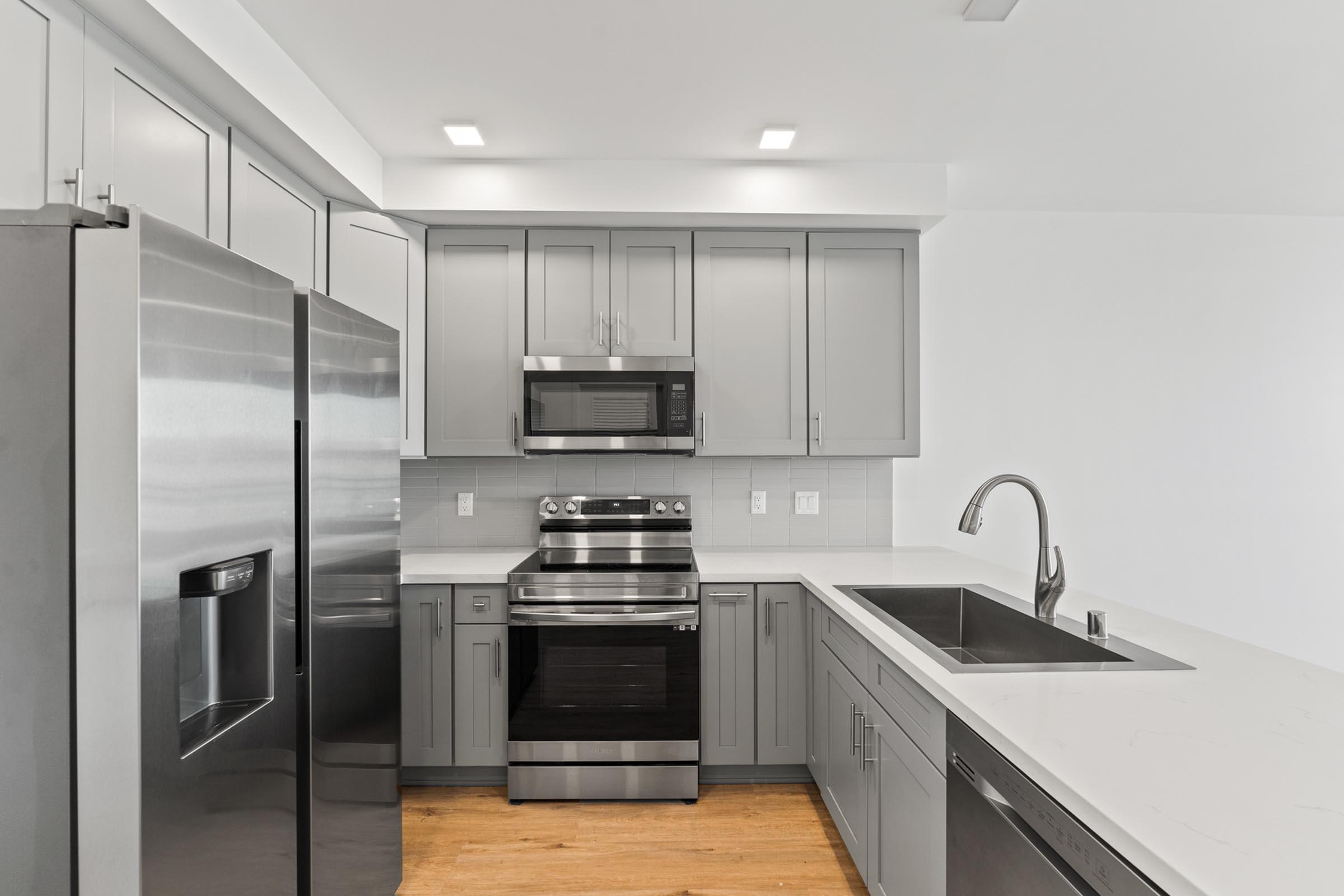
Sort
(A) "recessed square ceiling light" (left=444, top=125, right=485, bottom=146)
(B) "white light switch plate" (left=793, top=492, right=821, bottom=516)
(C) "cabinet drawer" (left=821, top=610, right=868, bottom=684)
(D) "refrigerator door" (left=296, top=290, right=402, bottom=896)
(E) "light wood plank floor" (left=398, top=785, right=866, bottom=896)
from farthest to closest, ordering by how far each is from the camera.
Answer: (B) "white light switch plate" (left=793, top=492, right=821, bottom=516)
(A) "recessed square ceiling light" (left=444, top=125, right=485, bottom=146)
(E) "light wood plank floor" (left=398, top=785, right=866, bottom=896)
(C) "cabinet drawer" (left=821, top=610, right=868, bottom=684)
(D) "refrigerator door" (left=296, top=290, right=402, bottom=896)

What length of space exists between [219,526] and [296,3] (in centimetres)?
143

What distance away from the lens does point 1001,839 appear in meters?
1.17

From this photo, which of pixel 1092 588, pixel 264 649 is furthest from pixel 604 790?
pixel 1092 588

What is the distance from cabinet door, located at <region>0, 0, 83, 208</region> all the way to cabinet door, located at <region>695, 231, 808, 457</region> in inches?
81.4

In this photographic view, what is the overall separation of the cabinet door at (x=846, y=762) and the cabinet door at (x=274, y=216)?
2.11 m

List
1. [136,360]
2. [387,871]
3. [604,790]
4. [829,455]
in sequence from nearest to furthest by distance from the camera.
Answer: [136,360] < [387,871] < [604,790] < [829,455]

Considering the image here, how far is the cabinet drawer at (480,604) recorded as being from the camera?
2688 millimetres

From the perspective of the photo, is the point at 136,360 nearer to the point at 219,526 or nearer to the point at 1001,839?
the point at 219,526

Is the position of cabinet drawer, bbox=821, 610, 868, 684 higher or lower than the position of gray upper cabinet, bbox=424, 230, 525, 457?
lower

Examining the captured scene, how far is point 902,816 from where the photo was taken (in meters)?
1.65

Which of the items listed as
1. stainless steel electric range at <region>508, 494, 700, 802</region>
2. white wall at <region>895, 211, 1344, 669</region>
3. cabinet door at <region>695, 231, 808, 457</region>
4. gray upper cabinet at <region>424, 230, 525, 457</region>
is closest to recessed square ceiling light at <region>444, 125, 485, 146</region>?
gray upper cabinet at <region>424, 230, 525, 457</region>

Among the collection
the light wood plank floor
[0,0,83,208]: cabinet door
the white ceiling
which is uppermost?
the white ceiling

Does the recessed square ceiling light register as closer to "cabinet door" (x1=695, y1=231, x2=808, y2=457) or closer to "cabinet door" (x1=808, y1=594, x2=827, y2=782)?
"cabinet door" (x1=695, y1=231, x2=808, y2=457)

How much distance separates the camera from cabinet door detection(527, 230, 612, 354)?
9.73 feet
